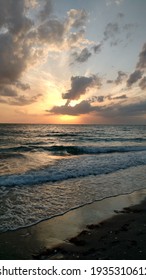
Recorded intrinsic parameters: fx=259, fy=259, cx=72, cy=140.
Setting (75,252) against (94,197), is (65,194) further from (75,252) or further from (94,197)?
(75,252)

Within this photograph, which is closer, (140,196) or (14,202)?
(14,202)

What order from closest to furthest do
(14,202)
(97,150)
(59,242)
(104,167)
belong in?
(59,242)
(14,202)
(104,167)
(97,150)

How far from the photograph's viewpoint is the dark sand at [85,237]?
5.18 metres

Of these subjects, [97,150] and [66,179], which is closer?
[66,179]

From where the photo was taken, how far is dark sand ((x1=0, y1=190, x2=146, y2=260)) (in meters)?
5.18

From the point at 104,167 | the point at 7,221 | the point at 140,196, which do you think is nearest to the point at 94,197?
the point at 140,196

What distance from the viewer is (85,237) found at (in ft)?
19.8

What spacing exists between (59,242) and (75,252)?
57 centimetres

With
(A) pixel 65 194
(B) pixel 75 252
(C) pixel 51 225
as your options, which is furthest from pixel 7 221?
(A) pixel 65 194

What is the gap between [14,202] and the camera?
8656 millimetres
